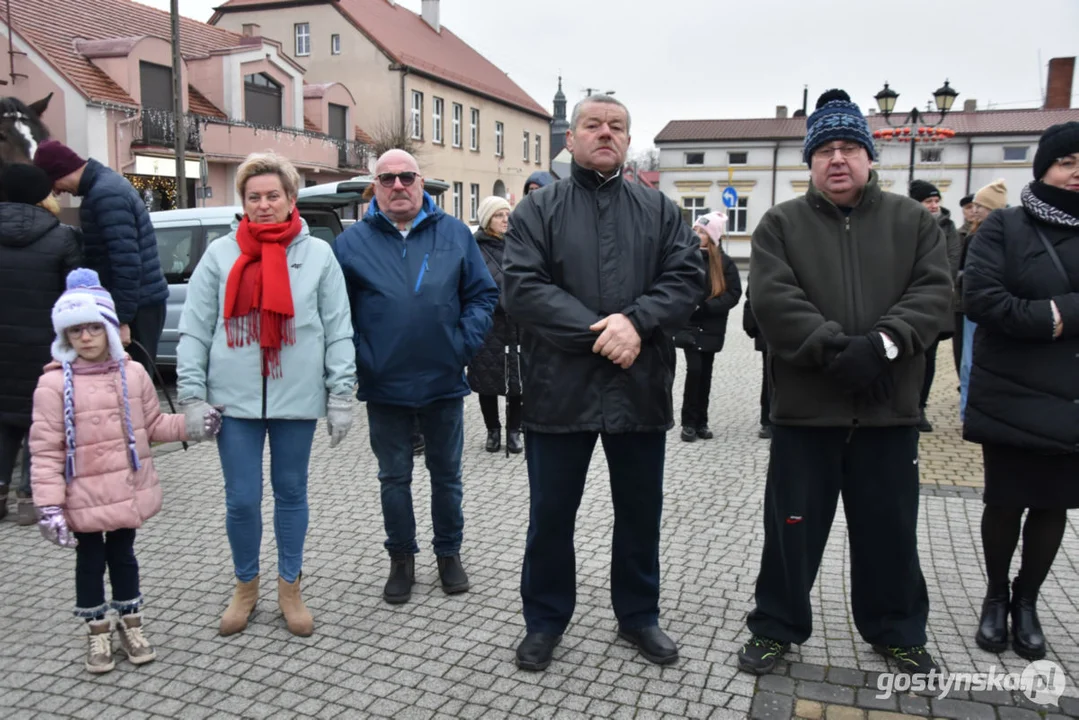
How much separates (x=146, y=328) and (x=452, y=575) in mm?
2964

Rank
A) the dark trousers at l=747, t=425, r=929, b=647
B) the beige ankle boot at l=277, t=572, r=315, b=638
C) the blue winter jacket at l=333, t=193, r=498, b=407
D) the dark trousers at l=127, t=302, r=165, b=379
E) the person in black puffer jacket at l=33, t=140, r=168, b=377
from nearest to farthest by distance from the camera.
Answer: the dark trousers at l=747, t=425, r=929, b=647 → the beige ankle boot at l=277, t=572, r=315, b=638 → the blue winter jacket at l=333, t=193, r=498, b=407 → the person in black puffer jacket at l=33, t=140, r=168, b=377 → the dark trousers at l=127, t=302, r=165, b=379

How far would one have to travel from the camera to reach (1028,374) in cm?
359

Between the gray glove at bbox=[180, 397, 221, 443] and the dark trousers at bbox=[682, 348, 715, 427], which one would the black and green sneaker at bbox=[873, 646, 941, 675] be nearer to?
the gray glove at bbox=[180, 397, 221, 443]

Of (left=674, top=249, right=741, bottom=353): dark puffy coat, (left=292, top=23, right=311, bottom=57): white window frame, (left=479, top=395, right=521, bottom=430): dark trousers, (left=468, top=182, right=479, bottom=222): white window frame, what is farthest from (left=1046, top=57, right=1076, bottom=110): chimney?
(left=479, top=395, right=521, bottom=430): dark trousers

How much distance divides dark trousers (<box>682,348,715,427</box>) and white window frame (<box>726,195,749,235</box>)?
43187mm

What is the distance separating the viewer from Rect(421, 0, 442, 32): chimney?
48000 mm

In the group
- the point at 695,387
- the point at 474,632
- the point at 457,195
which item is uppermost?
the point at 457,195

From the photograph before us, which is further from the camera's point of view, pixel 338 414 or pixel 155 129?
pixel 155 129

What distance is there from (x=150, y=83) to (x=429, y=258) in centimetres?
2329

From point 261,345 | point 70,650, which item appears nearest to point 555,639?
point 261,345

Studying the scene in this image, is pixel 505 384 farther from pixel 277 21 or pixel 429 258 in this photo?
pixel 277 21

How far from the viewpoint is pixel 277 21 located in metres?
40.2

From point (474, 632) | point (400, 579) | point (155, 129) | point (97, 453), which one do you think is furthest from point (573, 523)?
point (155, 129)

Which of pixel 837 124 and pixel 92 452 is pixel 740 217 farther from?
pixel 92 452
